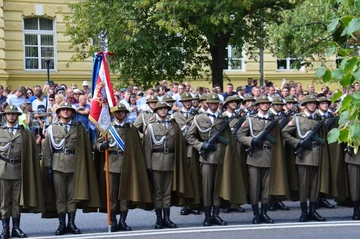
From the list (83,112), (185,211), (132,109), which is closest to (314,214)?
(185,211)

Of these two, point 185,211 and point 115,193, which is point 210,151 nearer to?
point 185,211

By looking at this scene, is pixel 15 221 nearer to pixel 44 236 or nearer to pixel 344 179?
pixel 44 236

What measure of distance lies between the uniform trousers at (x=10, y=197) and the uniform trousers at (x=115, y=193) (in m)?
1.39

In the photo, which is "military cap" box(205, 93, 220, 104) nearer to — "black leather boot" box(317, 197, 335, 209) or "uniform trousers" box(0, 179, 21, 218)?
"black leather boot" box(317, 197, 335, 209)

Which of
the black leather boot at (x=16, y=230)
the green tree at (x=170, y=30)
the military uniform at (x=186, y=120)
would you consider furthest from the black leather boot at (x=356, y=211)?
the green tree at (x=170, y=30)

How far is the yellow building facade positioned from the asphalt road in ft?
53.5

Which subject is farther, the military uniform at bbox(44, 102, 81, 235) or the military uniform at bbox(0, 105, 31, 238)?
the military uniform at bbox(44, 102, 81, 235)

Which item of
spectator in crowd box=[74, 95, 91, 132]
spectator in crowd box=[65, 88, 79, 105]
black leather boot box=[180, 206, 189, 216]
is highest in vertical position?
spectator in crowd box=[65, 88, 79, 105]

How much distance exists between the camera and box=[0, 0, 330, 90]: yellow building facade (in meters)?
28.8

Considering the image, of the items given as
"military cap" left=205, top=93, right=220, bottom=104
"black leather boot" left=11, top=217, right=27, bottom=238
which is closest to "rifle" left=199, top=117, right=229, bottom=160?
"military cap" left=205, top=93, right=220, bottom=104

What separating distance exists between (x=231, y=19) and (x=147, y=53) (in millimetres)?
2992

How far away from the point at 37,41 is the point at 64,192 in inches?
760

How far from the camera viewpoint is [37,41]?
98.2ft

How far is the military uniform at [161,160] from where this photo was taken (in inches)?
470
